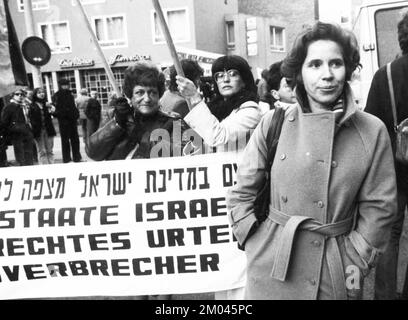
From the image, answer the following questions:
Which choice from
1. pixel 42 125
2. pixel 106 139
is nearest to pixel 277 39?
pixel 42 125

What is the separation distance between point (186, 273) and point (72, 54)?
23.5 meters

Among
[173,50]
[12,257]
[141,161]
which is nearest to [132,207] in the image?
[141,161]

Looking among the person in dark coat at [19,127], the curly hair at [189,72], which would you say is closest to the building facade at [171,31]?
the person in dark coat at [19,127]

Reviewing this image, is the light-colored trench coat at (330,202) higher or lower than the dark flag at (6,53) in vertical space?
lower

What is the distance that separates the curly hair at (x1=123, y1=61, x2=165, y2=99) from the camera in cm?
303

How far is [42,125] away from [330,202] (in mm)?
8656

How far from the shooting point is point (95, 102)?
11172 mm

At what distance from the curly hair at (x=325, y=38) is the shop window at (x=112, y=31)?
1827cm

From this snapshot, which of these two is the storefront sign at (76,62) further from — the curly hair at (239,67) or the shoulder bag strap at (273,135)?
the shoulder bag strap at (273,135)

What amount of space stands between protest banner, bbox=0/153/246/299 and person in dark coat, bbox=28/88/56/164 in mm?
6632

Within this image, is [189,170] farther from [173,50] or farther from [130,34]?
[130,34]

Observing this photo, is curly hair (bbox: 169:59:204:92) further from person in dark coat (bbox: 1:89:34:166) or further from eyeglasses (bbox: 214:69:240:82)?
person in dark coat (bbox: 1:89:34:166)

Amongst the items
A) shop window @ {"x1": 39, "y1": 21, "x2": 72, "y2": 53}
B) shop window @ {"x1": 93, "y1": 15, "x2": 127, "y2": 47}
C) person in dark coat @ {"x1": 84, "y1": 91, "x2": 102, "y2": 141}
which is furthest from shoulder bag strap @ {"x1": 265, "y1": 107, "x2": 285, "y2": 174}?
shop window @ {"x1": 93, "y1": 15, "x2": 127, "y2": 47}

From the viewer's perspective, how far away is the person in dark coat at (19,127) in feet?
27.3
